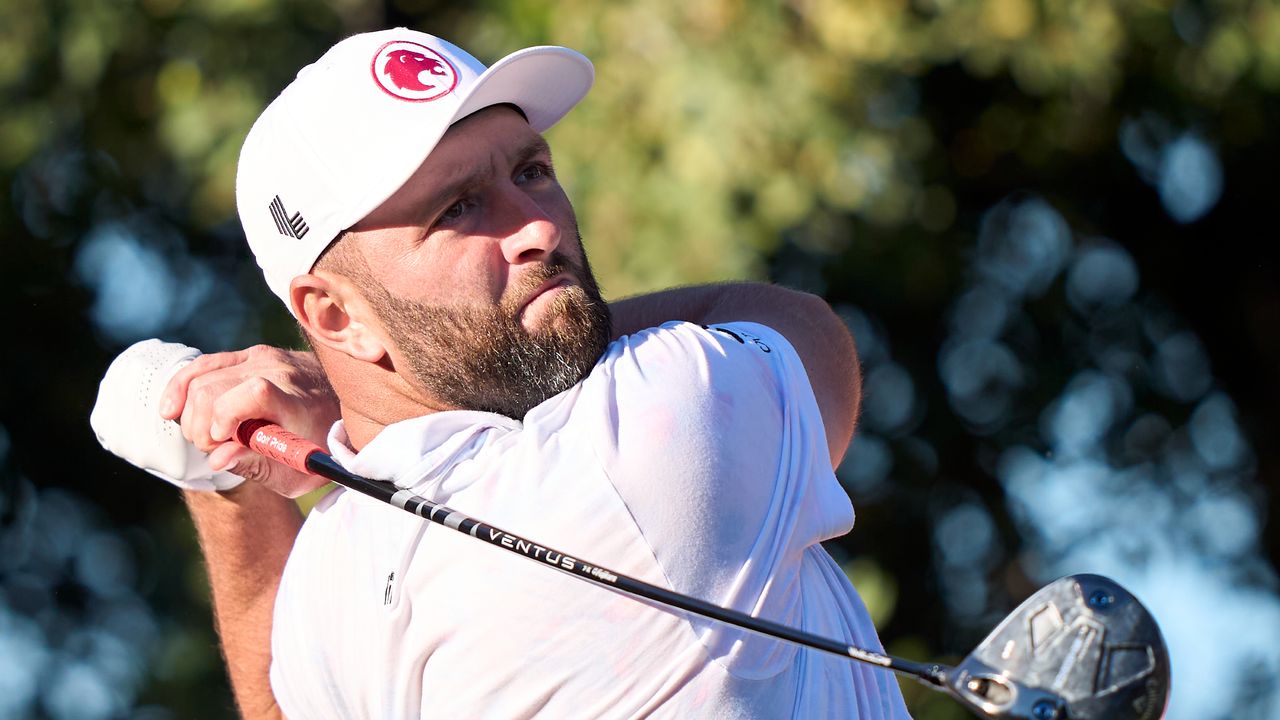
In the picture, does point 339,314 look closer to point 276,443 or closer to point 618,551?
point 276,443

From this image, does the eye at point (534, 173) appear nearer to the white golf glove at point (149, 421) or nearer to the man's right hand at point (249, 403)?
the man's right hand at point (249, 403)

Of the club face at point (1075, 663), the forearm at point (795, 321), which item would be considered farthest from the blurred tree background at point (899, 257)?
the club face at point (1075, 663)

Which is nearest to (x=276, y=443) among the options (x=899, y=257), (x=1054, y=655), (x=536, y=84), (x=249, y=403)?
(x=249, y=403)

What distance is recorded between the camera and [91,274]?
6980 mm

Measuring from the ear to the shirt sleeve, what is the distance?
397mm

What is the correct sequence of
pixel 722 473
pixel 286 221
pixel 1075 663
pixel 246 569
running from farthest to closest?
pixel 246 569, pixel 286 221, pixel 722 473, pixel 1075 663

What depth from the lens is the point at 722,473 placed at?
234cm

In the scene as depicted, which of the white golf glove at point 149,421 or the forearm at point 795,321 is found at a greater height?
the forearm at point 795,321

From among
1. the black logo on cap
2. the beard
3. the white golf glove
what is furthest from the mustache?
the white golf glove

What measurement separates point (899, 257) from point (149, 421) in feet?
12.4

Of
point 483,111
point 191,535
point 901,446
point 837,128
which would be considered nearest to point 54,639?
point 191,535

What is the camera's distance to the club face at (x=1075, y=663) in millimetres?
1981

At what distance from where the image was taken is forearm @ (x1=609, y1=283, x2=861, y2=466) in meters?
2.80

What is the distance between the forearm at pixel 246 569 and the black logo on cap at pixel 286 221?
24.1 inches
